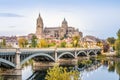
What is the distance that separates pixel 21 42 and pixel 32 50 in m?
67.4

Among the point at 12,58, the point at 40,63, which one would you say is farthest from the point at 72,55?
the point at 12,58

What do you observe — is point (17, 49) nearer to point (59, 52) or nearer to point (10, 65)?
point (10, 65)

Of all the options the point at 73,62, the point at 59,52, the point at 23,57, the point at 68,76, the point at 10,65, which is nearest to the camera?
the point at 68,76

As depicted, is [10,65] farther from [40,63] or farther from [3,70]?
[40,63]

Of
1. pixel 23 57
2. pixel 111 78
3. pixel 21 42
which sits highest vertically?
pixel 21 42

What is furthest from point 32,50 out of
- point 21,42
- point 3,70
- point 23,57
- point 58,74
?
point 21,42

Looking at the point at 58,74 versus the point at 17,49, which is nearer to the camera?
the point at 58,74

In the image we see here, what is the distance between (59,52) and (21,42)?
50661 mm

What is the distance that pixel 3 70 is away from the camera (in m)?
56.1

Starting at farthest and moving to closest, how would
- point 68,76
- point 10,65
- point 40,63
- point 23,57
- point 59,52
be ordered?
1. point 59,52
2. point 40,63
3. point 23,57
4. point 10,65
5. point 68,76

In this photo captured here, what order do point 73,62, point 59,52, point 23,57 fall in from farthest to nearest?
point 73,62 < point 59,52 < point 23,57

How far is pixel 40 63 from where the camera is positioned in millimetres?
74875

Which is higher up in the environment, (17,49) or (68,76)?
(17,49)

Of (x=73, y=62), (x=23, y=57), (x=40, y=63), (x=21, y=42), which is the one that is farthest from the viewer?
(x=21, y=42)
